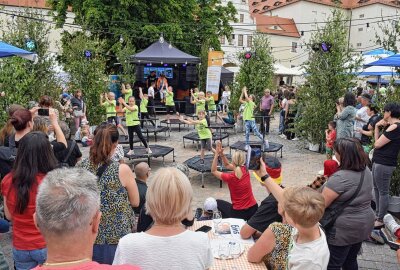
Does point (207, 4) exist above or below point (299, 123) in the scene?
above

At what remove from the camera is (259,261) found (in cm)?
278

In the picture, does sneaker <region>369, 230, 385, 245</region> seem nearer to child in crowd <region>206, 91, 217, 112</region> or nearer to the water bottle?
the water bottle

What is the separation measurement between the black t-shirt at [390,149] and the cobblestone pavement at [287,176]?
1.17m

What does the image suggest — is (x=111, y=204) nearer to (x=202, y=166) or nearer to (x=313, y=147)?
(x=202, y=166)

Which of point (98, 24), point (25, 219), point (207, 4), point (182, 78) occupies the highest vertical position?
point (207, 4)

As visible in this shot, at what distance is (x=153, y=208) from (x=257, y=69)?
1303cm

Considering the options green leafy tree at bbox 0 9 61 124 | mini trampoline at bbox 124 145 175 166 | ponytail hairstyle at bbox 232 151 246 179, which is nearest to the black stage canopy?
green leafy tree at bbox 0 9 61 124

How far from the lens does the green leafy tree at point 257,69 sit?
14336 millimetres

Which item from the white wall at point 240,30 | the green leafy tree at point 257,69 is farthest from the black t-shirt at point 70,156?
the white wall at point 240,30

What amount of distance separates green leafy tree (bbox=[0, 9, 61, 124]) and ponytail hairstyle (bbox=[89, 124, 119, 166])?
4.93 m

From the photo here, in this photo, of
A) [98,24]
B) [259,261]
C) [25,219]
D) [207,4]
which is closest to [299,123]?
[259,261]

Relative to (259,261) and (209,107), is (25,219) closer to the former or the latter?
(259,261)

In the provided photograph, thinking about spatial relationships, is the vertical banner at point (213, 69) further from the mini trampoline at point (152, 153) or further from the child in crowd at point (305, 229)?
the child in crowd at point (305, 229)

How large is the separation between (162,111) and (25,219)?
57.5 ft
